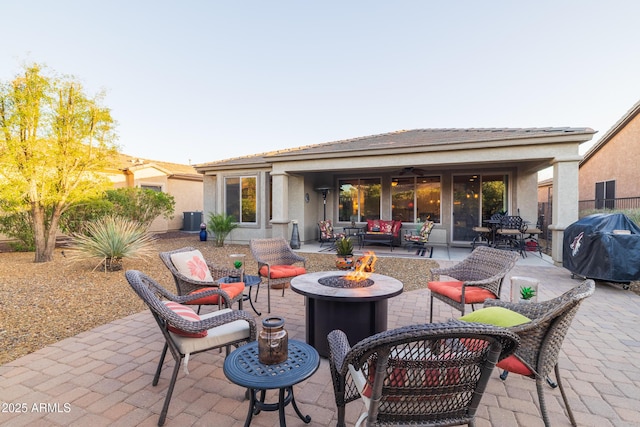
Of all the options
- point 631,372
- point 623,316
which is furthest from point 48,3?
point 623,316

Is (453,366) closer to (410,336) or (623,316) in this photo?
(410,336)

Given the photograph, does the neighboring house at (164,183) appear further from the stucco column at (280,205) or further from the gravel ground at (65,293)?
the stucco column at (280,205)

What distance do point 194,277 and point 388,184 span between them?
27.5 ft

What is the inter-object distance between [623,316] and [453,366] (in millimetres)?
4177

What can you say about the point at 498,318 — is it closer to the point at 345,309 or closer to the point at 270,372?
the point at 345,309

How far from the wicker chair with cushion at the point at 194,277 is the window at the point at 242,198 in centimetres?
702

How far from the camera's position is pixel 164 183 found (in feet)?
50.5

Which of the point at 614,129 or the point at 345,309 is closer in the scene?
the point at 345,309

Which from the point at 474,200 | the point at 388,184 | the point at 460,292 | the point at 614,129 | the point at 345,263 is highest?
the point at 614,129

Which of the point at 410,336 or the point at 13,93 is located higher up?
the point at 13,93

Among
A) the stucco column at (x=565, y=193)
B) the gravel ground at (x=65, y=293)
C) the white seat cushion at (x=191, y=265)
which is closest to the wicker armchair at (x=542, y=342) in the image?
the white seat cushion at (x=191, y=265)

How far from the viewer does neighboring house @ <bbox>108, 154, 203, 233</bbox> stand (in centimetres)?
1381

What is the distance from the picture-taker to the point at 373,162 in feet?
27.4

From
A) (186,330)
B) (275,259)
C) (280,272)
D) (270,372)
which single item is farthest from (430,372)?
(275,259)
